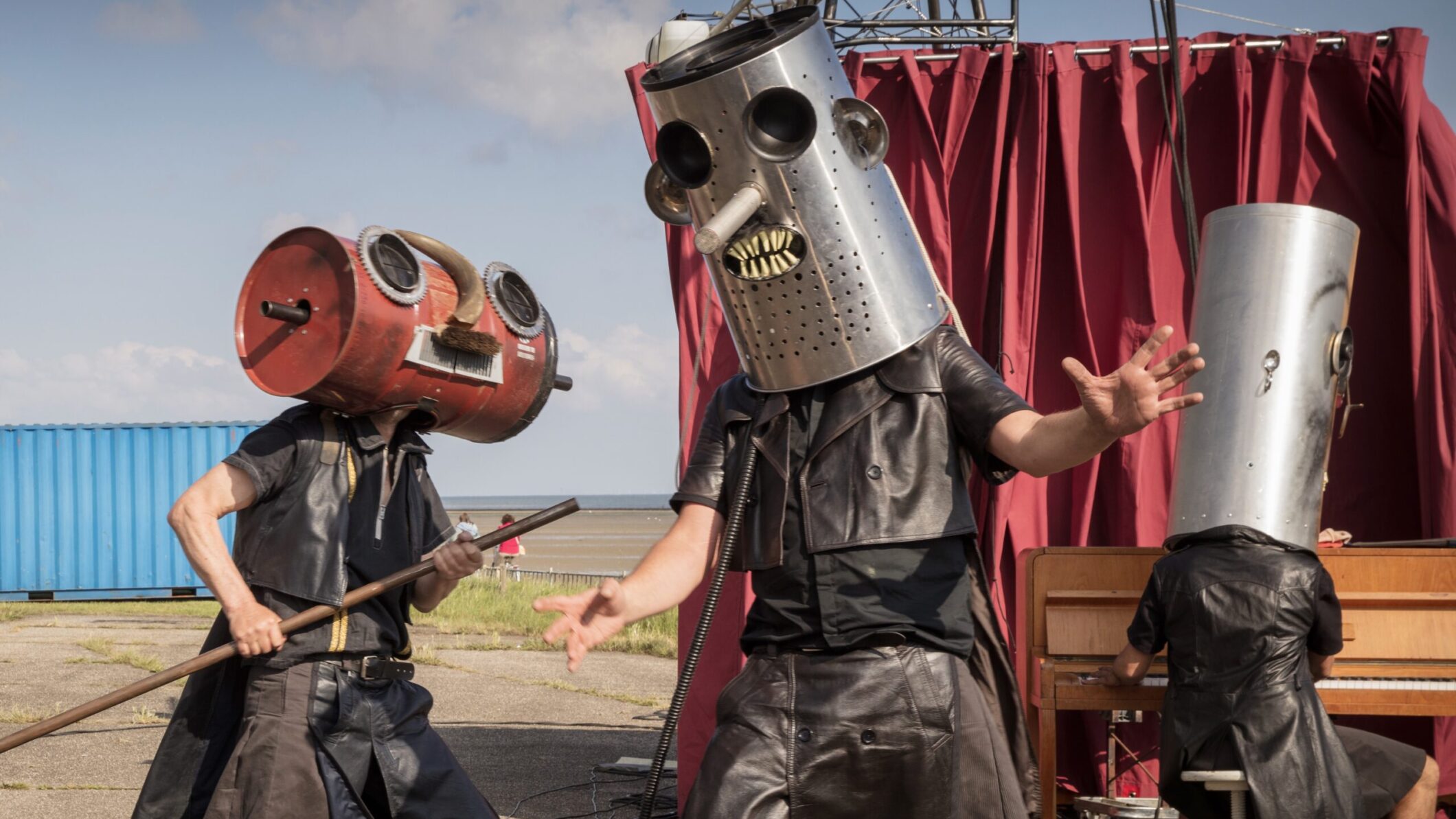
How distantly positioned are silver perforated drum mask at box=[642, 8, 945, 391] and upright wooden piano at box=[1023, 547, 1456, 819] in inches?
99.2

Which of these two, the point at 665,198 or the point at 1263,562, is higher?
the point at 665,198

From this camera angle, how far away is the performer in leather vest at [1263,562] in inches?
155

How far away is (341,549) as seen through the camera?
377 centimetres

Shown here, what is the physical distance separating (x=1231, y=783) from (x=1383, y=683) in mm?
1171

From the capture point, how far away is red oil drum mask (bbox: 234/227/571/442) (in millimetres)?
3713

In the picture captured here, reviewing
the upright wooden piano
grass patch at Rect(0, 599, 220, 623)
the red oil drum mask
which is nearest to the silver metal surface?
the upright wooden piano

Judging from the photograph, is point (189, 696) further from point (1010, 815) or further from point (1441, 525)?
point (1441, 525)

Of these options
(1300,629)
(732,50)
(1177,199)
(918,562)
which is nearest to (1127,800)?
(1300,629)

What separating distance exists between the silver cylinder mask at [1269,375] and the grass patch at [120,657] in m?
8.26

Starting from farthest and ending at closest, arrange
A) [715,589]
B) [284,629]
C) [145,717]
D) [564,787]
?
[145,717]
[564,787]
[284,629]
[715,589]

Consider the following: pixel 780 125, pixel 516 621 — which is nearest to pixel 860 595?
pixel 780 125

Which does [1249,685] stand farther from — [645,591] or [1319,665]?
[645,591]

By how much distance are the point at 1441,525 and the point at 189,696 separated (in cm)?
483

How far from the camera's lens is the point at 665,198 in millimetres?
2904
